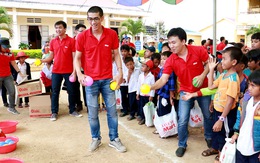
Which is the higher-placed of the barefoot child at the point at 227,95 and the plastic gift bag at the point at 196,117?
the barefoot child at the point at 227,95

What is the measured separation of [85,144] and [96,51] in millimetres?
1399

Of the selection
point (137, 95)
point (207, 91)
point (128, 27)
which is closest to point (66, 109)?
point (137, 95)

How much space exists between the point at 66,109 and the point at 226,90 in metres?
4.07

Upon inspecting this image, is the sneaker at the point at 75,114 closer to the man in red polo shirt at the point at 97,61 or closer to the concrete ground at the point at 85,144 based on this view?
the concrete ground at the point at 85,144

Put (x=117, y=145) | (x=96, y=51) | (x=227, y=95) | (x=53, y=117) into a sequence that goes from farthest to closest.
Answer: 1. (x=53, y=117)
2. (x=117, y=145)
3. (x=96, y=51)
4. (x=227, y=95)

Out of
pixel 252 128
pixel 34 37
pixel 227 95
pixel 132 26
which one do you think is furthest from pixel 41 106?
pixel 132 26

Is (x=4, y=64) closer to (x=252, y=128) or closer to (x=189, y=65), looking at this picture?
(x=189, y=65)

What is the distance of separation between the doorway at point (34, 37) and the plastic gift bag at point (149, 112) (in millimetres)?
21170

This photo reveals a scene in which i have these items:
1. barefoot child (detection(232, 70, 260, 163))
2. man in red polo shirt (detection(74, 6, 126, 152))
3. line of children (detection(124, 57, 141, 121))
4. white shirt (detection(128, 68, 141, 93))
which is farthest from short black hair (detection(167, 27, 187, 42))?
white shirt (detection(128, 68, 141, 93))

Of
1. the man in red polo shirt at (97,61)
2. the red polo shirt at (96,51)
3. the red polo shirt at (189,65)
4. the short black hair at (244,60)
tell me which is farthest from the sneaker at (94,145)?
the short black hair at (244,60)

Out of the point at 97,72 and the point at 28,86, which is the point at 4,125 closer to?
the point at 28,86

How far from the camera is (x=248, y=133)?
2.46 m

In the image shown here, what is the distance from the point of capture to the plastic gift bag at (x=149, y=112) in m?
4.47

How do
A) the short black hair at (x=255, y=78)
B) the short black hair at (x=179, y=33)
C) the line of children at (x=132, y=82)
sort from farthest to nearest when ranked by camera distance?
the line of children at (x=132, y=82), the short black hair at (x=179, y=33), the short black hair at (x=255, y=78)
